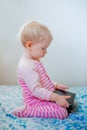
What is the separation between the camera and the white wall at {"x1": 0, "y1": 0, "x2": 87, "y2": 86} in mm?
2068

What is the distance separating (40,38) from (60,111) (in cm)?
36

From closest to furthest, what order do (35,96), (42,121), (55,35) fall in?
(42,121) < (35,96) < (55,35)

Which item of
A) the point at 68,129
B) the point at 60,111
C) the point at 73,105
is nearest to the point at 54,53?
the point at 73,105

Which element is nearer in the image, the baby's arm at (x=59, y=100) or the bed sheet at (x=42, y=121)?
the bed sheet at (x=42, y=121)

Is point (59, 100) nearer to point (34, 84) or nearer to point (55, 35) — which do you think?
point (34, 84)

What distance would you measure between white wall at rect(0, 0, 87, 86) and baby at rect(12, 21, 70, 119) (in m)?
0.70

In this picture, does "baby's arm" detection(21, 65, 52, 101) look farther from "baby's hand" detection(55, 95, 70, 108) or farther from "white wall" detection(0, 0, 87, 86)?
"white wall" detection(0, 0, 87, 86)

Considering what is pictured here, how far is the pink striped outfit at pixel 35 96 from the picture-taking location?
4.41 feet

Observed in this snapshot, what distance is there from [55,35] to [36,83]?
827 mm

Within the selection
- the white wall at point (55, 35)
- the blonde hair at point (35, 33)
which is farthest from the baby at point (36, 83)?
the white wall at point (55, 35)

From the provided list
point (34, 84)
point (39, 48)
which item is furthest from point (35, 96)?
point (39, 48)

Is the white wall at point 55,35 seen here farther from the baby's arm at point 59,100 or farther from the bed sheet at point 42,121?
the baby's arm at point 59,100

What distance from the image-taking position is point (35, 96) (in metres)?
1.39

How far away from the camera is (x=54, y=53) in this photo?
84.0 inches
